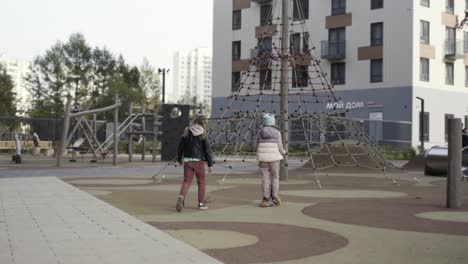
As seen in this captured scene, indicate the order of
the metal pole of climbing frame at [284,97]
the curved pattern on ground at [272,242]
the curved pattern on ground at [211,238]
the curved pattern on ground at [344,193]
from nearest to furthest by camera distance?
1. the curved pattern on ground at [272,242]
2. the curved pattern on ground at [211,238]
3. the curved pattern on ground at [344,193]
4. the metal pole of climbing frame at [284,97]

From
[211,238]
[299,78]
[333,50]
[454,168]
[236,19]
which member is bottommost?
[211,238]

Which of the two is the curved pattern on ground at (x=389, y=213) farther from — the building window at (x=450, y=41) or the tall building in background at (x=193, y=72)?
the tall building in background at (x=193, y=72)

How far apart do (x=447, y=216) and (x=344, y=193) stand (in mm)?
4246

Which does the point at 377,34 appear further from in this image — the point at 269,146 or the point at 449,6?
the point at 269,146

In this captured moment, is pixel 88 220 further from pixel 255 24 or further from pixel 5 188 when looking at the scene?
pixel 255 24

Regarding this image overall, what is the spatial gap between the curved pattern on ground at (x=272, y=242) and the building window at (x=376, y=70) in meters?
36.0

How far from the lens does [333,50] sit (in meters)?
45.6

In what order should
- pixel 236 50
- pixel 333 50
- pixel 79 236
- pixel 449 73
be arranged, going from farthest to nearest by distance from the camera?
pixel 236 50
pixel 333 50
pixel 449 73
pixel 79 236

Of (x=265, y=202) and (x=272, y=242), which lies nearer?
(x=272, y=242)

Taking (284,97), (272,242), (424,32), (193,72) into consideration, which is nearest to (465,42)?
(424,32)

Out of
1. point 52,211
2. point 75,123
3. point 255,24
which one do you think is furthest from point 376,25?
point 52,211

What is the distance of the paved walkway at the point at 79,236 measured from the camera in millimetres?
6297

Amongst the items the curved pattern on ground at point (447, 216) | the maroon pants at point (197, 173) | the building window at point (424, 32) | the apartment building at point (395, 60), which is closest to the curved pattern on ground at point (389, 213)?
the curved pattern on ground at point (447, 216)

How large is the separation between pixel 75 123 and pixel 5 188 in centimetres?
1489
